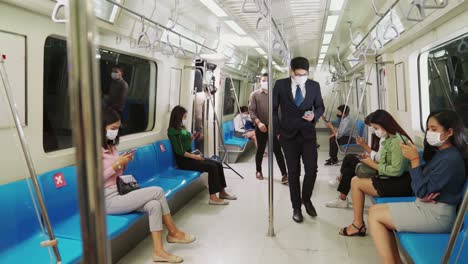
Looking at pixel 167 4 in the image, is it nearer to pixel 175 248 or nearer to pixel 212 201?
pixel 212 201

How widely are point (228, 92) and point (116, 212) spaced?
279 inches

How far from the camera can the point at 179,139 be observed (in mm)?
4391

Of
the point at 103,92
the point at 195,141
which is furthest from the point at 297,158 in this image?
the point at 195,141

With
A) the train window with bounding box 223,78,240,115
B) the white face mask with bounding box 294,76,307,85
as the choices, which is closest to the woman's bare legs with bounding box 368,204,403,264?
the white face mask with bounding box 294,76,307,85

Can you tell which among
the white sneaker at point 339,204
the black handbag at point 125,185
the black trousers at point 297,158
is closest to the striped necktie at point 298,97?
the black trousers at point 297,158

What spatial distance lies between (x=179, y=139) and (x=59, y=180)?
1957 mm

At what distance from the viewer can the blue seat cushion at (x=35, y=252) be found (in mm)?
1941

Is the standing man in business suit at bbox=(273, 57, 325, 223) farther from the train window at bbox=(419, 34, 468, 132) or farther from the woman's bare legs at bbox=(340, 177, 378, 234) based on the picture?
the train window at bbox=(419, 34, 468, 132)

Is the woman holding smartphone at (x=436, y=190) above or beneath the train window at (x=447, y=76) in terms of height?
beneath

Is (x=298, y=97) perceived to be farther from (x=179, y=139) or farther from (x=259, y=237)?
(x=179, y=139)

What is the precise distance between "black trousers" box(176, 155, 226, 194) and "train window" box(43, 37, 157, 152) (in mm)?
814

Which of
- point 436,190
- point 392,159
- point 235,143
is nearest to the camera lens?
point 436,190

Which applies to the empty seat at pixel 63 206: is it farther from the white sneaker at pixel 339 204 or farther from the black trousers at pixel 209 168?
the white sneaker at pixel 339 204

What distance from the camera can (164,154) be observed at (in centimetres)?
435
